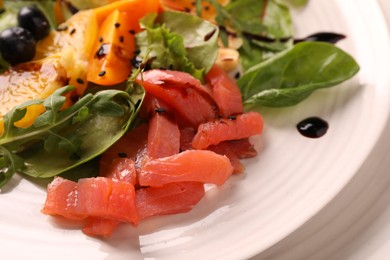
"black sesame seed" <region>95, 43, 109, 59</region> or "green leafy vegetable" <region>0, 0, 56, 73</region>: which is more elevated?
"black sesame seed" <region>95, 43, 109, 59</region>

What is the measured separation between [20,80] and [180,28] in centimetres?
94

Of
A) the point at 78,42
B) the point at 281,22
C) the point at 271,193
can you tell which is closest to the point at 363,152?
the point at 271,193

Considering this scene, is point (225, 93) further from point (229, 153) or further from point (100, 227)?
point (100, 227)

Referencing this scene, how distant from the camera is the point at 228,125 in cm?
295

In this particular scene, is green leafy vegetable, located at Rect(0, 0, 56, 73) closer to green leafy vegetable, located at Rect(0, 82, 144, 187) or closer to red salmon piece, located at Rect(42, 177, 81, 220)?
green leafy vegetable, located at Rect(0, 82, 144, 187)

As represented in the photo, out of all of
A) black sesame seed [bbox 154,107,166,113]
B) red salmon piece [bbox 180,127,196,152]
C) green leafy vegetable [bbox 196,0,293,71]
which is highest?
black sesame seed [bbox 154,107,166,113]

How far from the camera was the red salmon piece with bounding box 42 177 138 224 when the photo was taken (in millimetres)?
2555

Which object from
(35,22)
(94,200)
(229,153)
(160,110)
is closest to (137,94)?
(160,110)

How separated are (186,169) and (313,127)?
78 cm

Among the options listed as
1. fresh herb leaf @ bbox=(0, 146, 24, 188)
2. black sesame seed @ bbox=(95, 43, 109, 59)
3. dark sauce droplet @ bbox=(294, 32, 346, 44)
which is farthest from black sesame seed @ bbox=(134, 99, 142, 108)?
dark sauce droplet @ bbox=(294, 32, 346, 44)

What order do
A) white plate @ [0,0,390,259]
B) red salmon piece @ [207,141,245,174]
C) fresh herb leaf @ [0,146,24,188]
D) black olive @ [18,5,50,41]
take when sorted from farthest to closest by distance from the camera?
black olive @ [18,5,50,41]
red salmon piece @ [207,141,245,174]
fresh herb leaf @ [0,146,24,188]
white plate @ [0,0,390,259]

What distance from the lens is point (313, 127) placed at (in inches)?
122

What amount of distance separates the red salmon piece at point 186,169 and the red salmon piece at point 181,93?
0.31 metres

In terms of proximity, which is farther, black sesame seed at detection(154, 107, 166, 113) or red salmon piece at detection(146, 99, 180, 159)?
black sesame seed at detection(154, 107, 166, 113)
